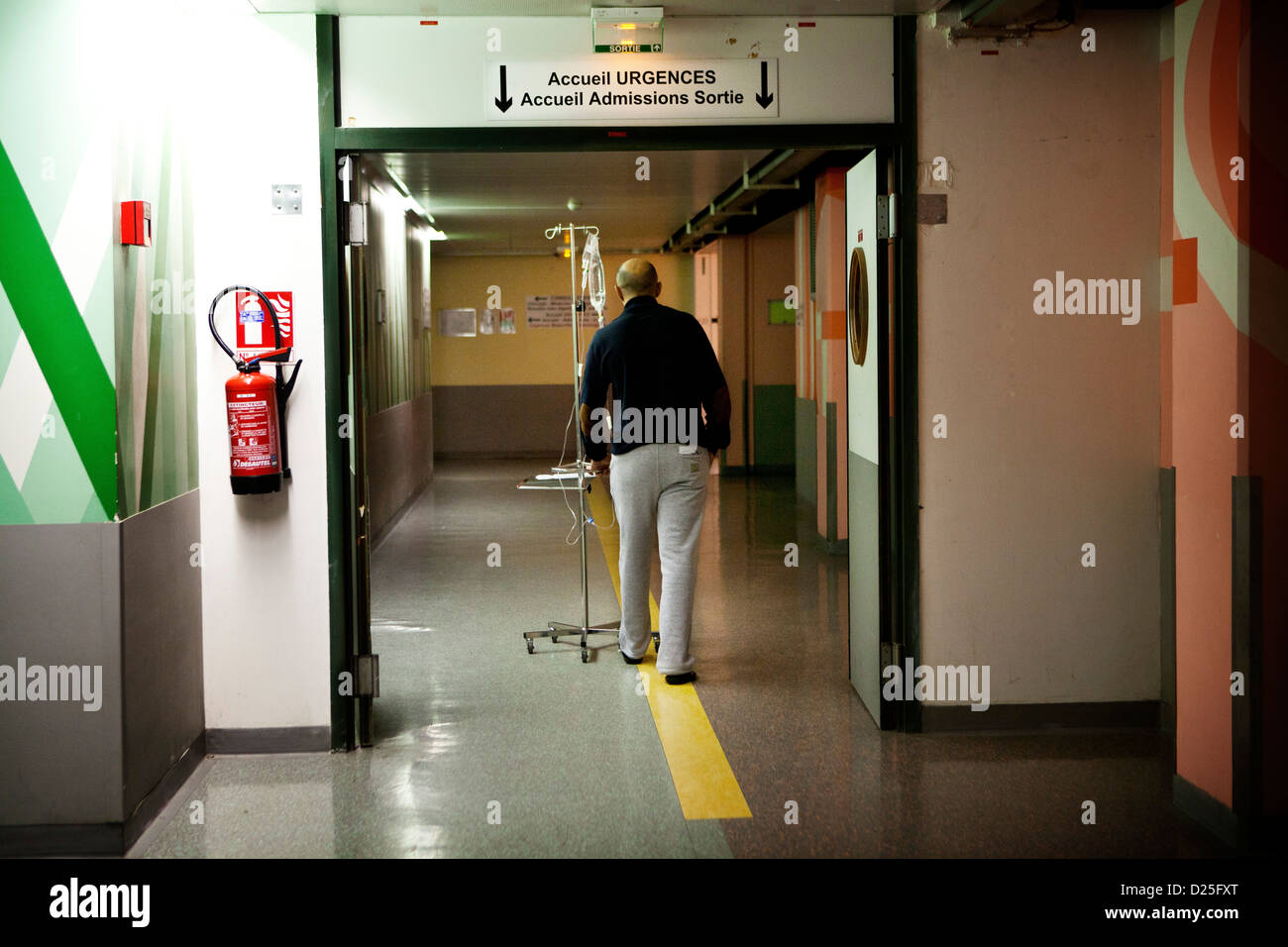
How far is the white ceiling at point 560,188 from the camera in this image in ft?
26.1

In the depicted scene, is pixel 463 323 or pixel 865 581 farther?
pixel 463 323

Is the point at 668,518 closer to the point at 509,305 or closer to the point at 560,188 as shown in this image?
the point at 560,188

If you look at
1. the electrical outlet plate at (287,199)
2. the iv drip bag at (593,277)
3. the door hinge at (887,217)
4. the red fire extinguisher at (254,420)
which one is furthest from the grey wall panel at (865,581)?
the electrical outlet plate at (287,199)

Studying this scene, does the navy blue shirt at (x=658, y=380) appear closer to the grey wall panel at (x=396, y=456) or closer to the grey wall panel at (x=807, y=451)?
the grey wall panel at (x=396, y=456)

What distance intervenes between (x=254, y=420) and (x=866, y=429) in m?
2.21

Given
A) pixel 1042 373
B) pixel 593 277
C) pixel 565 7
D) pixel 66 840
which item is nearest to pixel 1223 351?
pixel 1042 373

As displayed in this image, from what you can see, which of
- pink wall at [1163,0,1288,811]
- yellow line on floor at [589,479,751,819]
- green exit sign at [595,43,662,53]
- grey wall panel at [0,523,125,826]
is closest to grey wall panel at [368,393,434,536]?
yellow line on floor at [589,479,751,819]

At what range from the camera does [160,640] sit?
375 cm

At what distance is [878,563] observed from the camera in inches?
175

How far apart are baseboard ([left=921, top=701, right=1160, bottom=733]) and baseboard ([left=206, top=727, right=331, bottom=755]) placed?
7.20 feet

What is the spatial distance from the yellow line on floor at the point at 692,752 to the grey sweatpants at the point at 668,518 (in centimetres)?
18

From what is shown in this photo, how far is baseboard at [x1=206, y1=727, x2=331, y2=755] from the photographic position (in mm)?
4258
